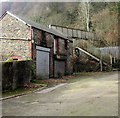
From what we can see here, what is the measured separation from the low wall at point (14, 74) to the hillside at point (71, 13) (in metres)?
25.5

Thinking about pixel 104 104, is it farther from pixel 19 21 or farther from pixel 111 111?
pixel 19 21

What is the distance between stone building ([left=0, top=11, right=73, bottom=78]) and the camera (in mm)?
16344

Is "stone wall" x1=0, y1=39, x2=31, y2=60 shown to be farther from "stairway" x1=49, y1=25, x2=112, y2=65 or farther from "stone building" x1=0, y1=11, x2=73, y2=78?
"stairway" x1=49, y1=25, x2=112, y2=65

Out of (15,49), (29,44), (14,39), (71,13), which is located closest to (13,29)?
(14,39)

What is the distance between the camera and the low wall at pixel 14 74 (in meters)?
10.6

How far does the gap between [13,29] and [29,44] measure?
2.52 metres

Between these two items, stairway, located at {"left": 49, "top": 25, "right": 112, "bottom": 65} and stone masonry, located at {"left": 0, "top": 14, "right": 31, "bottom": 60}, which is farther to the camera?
stairway, located at {"left": 49, "top": 25, "right": 112, "bottom": 65}

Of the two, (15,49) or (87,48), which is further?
(87,48)

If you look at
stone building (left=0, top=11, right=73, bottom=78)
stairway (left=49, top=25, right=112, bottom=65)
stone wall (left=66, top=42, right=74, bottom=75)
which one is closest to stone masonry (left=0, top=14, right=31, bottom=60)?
stone building (left=0, top=11, right=73, bottom=78)

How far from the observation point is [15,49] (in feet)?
A: 55.5

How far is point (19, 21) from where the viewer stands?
56.2ft

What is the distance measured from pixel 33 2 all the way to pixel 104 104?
3957cm

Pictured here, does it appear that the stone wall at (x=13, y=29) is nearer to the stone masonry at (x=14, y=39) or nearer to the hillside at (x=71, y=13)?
the stone masonry at (x=14, y=39)

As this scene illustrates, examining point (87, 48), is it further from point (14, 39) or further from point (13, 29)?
point (14, 39)
